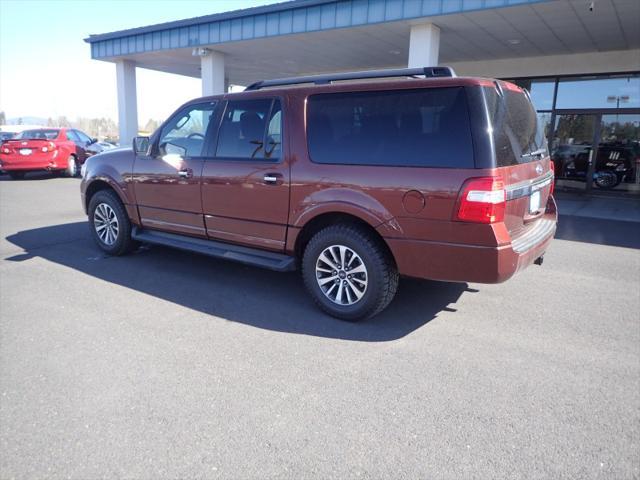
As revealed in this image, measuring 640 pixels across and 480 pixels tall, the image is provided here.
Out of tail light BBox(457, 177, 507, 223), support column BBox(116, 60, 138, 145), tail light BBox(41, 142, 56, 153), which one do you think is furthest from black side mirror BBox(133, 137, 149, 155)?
support column BBox(116, 60, 138, 145)

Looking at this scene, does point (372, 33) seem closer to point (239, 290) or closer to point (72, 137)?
point (239, 290)

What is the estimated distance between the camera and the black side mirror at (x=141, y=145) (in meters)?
5.49

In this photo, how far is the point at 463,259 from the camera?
351 centimetres

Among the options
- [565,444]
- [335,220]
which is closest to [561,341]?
[565,444]

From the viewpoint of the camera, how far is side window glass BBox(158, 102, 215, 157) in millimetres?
5062

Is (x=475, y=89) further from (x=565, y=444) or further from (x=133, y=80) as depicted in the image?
(x=133, y=80)

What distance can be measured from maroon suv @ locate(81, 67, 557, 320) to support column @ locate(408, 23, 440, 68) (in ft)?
19.6

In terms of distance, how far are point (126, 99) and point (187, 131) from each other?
44.1 ft

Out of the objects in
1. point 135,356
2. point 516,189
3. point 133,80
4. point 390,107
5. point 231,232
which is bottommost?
point 135,356

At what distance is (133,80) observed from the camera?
55.7 ft

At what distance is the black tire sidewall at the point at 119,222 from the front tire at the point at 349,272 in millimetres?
2710

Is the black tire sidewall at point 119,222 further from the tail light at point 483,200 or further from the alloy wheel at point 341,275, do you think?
the tail light at point 483,200

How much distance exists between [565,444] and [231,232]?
11.1ft

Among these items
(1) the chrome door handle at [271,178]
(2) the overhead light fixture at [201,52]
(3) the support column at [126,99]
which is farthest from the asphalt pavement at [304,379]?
(3) the support column at [126,99]
